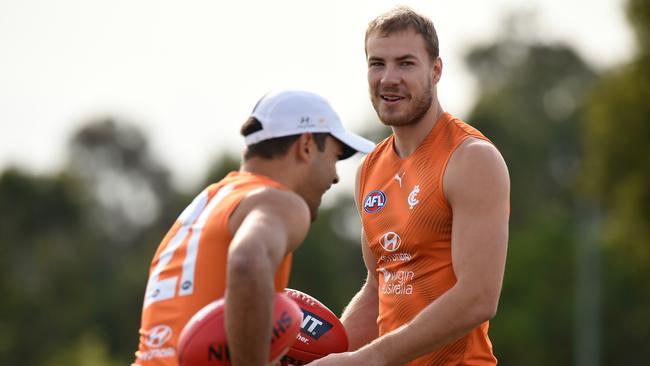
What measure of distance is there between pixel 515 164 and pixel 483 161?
55.0 meters

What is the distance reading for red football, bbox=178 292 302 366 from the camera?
20.9 feet

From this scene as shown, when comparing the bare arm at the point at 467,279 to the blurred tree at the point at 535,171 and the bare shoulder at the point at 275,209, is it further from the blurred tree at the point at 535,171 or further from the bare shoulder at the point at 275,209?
the blurred tree at the point at 535,171

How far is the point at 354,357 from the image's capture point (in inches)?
283

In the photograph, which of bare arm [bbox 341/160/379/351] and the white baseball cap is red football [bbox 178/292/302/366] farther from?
bare arm [bbox 341/160/379/351]

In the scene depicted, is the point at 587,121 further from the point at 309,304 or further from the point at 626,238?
the point at 309,304

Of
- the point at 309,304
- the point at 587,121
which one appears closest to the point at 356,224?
the point at 587,121

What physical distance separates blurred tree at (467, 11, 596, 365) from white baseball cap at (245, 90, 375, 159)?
45.9 meters

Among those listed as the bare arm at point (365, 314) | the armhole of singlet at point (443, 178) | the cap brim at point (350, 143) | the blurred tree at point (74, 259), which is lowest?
the blurred tree at point (74, 259)

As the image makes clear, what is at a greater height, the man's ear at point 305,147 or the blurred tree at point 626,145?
the man's ear at point 305,147

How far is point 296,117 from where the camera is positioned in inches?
265

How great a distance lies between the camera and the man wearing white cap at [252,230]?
6.20m

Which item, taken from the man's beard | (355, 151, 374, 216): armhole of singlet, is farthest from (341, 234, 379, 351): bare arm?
the man's beard

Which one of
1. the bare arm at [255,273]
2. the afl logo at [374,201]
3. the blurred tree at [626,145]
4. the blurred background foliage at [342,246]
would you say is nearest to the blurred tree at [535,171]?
the blurred background foliage at [342,246]

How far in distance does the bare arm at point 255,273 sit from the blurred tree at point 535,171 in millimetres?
46329
